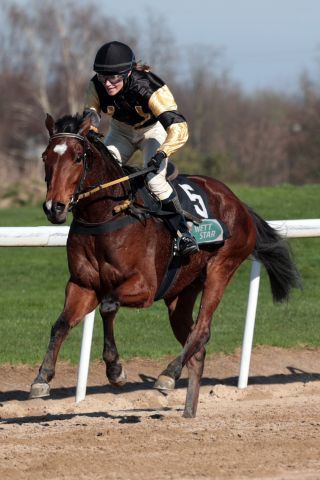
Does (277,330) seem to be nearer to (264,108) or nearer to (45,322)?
(45,322)

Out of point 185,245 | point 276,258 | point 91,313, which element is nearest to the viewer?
point 185,245

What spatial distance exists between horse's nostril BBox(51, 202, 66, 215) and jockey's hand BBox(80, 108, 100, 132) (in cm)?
57

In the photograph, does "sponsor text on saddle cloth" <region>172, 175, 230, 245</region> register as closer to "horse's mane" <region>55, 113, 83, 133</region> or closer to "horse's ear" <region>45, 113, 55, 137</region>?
"horse's mane" <region>55, 113, 83, 133</region>

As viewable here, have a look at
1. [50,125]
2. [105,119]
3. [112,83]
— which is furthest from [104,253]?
[105,119]

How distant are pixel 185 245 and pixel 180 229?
4.6 inches

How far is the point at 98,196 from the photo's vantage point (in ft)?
21.0

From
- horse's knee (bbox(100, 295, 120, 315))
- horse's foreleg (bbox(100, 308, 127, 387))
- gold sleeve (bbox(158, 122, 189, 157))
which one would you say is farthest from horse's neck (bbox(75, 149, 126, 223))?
horse's foreleg (bbox(100, 308, 127, 387))

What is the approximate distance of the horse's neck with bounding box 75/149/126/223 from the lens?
6.37m

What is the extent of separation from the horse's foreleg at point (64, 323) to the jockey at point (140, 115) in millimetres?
821

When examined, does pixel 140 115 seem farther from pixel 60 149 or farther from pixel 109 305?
pixel 109 305

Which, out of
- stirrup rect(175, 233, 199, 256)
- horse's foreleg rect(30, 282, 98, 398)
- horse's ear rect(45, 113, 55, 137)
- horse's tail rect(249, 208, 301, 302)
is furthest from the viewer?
horse's tail rect(249, 208, 301, 302)

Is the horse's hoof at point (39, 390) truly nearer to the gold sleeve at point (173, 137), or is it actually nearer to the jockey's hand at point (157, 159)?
the jockey's hand at point (157, 159)

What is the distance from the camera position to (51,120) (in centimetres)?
616

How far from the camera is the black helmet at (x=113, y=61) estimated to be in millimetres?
6449
